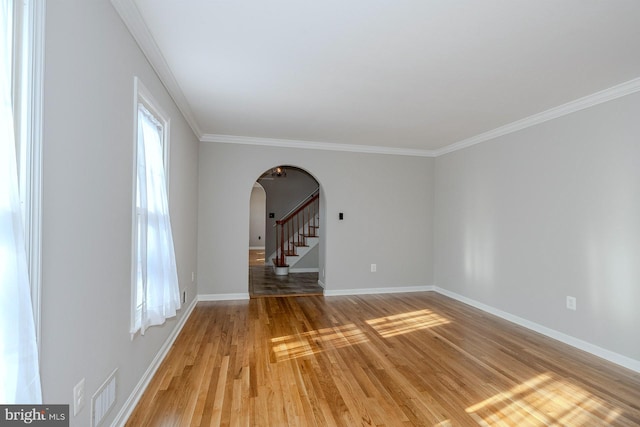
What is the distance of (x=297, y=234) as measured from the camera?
8406mm

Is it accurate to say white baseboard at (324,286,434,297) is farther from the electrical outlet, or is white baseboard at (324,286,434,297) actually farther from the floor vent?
the electrical outlet

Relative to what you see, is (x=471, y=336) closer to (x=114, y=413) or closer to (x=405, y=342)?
(x=405, y=342)

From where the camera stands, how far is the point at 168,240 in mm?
2619

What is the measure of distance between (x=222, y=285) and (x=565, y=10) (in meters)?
4.90

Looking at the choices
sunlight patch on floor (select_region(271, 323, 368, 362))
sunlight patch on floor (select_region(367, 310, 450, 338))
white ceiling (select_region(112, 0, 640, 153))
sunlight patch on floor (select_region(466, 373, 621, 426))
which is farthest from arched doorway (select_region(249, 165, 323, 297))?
sunlight patch on floor (select_region(466, 373, 621, 426))

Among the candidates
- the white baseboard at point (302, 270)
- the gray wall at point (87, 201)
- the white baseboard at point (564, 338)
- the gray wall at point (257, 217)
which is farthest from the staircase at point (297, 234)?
the gray wall at point (87, 201)

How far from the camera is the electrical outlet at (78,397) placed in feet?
4.78

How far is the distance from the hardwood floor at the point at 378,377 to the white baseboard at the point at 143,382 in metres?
0.05

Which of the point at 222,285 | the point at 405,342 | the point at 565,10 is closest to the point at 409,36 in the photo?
the point at 565,10

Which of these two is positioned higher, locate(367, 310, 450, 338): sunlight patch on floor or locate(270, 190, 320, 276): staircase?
locate(270, 190, 320, 276): staircase

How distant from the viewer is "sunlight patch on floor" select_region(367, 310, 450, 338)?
3764 millimetres

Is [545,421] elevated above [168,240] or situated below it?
A: below

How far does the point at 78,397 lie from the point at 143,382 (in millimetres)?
1022

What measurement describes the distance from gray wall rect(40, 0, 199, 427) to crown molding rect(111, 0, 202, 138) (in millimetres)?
53
